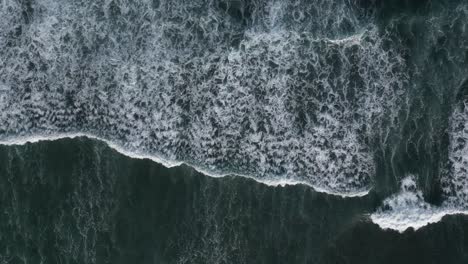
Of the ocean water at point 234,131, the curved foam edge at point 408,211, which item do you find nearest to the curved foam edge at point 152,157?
the ocean water at point 234,131

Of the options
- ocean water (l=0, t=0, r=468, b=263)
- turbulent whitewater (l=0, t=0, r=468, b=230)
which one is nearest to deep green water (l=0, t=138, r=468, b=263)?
ocean water (l=0, t=0, r=468, b=263)

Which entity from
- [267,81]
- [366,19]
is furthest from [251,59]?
[366,19]

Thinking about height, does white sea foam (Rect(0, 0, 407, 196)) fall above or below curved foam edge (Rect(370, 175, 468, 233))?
above

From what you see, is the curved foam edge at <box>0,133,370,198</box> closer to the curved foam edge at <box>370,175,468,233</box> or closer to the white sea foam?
the white sea foam

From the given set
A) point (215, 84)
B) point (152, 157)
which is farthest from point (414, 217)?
point (152, 157)

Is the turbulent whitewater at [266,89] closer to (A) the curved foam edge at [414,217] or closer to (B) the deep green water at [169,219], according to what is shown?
(A) the curved foam edge at [414,217]

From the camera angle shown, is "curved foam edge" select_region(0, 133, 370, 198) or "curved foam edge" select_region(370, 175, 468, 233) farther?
"curved foam edge" select_region(0, 133, 370, 198)

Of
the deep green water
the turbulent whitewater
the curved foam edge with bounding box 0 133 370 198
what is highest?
the turbulent whitewater
